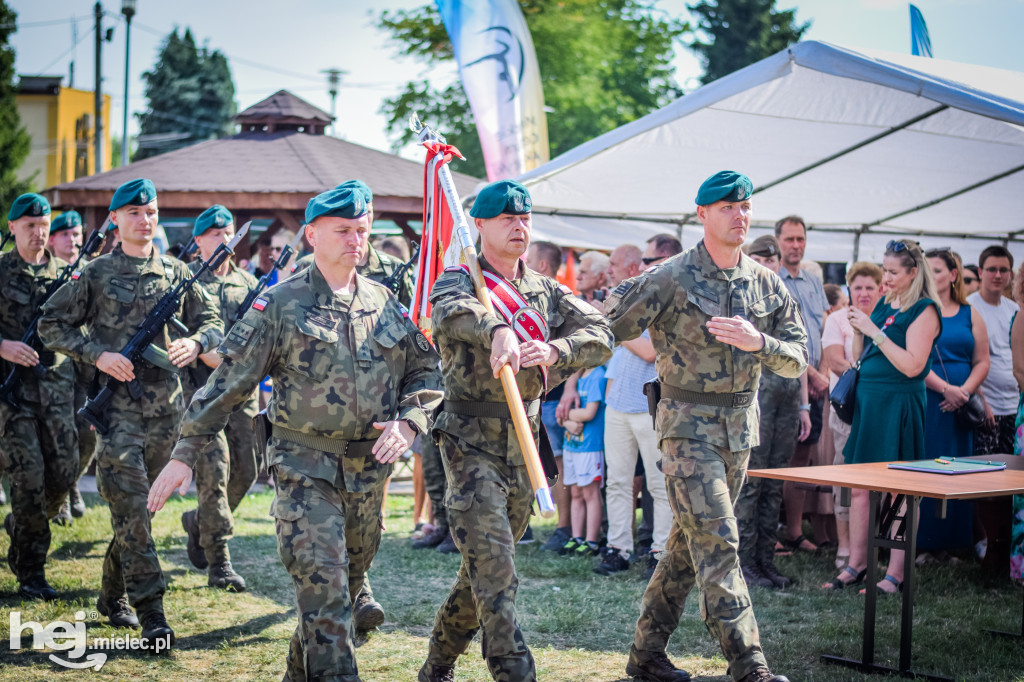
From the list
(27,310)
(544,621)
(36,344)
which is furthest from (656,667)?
(27,310)

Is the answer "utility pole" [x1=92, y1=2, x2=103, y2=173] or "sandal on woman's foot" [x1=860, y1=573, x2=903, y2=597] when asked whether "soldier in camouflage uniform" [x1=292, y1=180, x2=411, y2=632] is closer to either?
"sandal on woman's foot" [x1=860, y1=573, x2=903, y2=597]

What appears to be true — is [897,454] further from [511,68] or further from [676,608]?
[511,68]

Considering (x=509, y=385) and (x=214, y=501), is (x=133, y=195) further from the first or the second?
(x=509, y=385)

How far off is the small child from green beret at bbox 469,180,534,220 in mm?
3911

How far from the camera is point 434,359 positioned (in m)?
4.42

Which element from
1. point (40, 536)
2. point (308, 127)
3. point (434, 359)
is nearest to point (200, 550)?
point (40, 536)

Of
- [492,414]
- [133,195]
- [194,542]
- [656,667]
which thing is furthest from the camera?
[194,542]

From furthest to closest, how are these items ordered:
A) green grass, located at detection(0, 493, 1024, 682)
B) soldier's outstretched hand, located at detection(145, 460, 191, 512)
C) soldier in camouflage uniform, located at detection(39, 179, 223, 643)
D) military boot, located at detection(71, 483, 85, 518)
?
military boot, located at detection(71, 483, 85, 518)
soldier in camouflage uniform, located at detection(39, 179, 223, 643)
green grass, located at detection(0, 493, 1024, 682)
soldier's outstretched hand, located at detection(145, 460, 191, 512)

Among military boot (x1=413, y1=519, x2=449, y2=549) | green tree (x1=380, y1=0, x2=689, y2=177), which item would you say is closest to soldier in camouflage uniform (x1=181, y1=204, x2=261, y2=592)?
military boot (x1=413, y1=519, x2=449, y2=549)

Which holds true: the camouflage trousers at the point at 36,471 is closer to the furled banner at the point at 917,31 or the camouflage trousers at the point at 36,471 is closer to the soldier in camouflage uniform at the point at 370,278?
the soldier in camouflage uniform at the point at 370,278

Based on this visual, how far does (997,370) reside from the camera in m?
8.10

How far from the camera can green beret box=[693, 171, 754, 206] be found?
482cm

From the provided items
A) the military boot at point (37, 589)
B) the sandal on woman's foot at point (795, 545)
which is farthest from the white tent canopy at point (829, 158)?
the military boot at point (37, 589)

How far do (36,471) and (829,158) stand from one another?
24.6 feet
